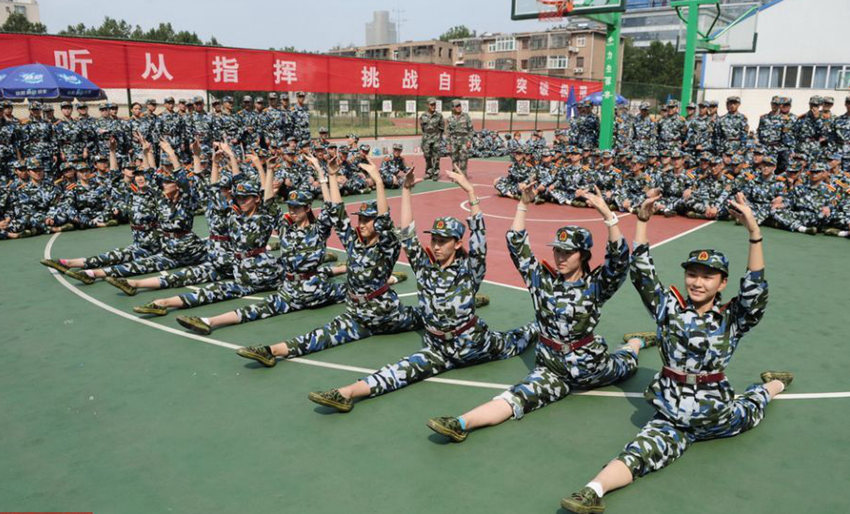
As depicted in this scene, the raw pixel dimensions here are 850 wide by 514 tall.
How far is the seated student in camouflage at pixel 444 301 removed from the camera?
5.77 m

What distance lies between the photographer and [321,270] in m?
8.19

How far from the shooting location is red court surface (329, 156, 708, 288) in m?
11.0

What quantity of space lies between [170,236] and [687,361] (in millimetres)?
7747

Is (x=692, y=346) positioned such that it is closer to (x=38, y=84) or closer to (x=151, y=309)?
(x=151, y=309)

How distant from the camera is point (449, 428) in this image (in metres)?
4.86

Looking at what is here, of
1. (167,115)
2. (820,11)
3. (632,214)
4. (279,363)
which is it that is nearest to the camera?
(279,363)

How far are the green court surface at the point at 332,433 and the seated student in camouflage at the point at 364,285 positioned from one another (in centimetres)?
21

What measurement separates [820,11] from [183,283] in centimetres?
4138

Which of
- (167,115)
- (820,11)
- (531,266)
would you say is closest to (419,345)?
(531,266)

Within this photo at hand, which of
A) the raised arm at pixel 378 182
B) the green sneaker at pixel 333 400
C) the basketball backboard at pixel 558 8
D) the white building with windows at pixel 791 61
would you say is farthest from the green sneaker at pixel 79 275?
the white building with windows at pixel 791 61

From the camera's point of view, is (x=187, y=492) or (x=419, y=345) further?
(x=419, y=345)

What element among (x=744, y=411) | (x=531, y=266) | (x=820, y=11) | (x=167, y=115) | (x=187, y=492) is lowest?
(x=187, y=492)

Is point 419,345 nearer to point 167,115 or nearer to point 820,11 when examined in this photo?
point 167,115

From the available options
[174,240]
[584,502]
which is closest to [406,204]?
[584,502]
